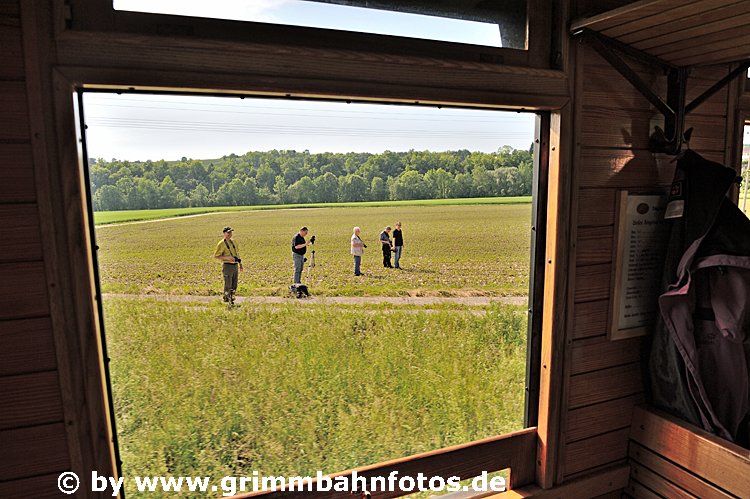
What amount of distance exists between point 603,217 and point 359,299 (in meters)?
1.02

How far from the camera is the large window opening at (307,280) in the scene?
1.51 metres

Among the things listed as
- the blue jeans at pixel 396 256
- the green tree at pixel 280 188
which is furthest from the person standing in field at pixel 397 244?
the green tree at pixel 280 188

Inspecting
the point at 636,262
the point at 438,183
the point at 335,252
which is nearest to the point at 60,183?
the point at 335,252

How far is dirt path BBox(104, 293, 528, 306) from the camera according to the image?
1589 mm

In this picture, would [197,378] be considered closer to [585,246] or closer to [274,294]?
[274,294]

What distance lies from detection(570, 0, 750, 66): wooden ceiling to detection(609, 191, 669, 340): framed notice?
54cm

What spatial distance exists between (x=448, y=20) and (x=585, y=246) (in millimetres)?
994

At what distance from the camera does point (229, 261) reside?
63.3 inches

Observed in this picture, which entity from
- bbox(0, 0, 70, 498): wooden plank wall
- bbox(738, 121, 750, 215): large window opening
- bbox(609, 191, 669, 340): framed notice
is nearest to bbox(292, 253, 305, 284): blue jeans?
bbox(0, 0, 70, 498): wooden plank wall

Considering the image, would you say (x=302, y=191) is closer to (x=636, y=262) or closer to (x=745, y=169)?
(x=636, y=262)

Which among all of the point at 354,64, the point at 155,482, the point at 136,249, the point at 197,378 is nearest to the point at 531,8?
the point at 354,64

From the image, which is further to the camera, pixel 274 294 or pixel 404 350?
pixel 404 350

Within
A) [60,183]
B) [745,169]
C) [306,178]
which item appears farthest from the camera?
[745,169]

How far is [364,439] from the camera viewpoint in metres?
1.79
